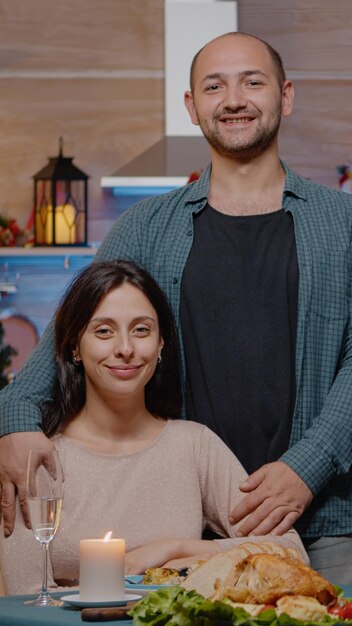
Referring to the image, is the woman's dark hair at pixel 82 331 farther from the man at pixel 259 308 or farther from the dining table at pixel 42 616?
the dining table at pixel 42 616

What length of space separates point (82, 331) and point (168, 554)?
480mm

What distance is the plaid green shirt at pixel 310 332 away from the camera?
2.21 m

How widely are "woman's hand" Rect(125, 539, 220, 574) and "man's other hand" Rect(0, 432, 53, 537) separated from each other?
234 millimetres

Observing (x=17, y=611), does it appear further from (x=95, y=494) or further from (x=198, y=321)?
(x=198, y=321)

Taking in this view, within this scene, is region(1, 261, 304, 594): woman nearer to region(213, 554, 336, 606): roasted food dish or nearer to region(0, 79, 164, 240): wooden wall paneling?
region(213, 554, 336, 606): roasted food dish

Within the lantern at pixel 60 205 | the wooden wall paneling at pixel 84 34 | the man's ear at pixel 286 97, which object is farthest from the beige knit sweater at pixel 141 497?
the wooden wall paneling at pixel 84 34

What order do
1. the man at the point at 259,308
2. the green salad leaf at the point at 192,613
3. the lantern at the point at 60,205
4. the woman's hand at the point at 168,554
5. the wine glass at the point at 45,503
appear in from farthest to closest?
the lantern at the point at 60,205, the man at the point at 259,308, the woman's hand at the point at 168,554, the wine glass at the point at 45,503, the green salad leaf at the point at 192,613

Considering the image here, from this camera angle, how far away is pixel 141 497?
2137 mm

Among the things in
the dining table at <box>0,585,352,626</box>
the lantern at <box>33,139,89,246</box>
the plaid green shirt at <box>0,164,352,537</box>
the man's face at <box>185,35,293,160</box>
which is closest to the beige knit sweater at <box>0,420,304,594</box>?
the plaid green shirt at <box>0,164,352,537</box>

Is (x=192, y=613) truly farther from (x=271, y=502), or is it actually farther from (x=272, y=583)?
(x=271, y=502)

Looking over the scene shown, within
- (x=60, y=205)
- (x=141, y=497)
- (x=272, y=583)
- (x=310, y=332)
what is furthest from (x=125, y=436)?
(x=60, y=205)

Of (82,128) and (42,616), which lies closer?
(42,616)

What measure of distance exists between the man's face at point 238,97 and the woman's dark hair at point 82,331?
32cm

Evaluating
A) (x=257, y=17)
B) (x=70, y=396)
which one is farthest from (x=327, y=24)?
(x=70, y=396)
